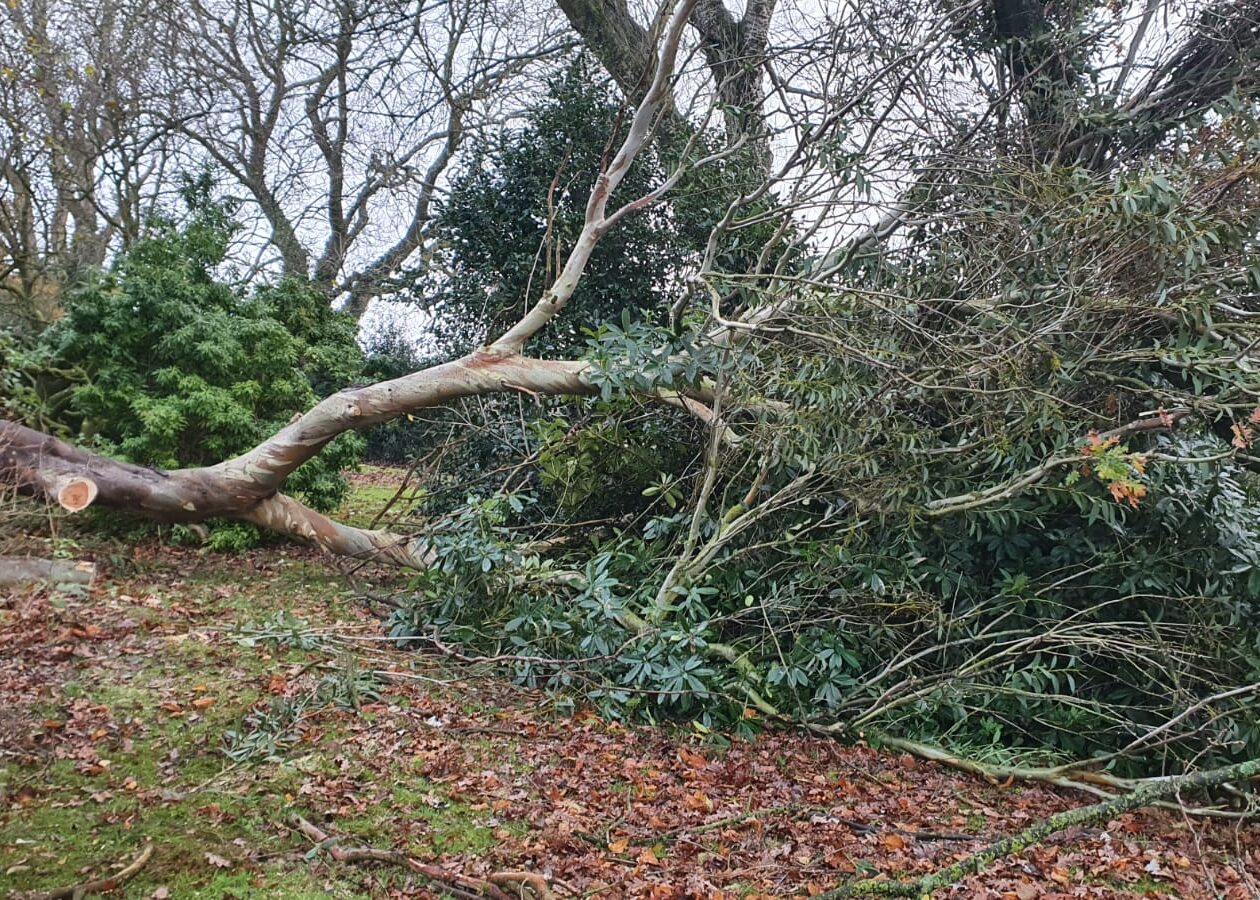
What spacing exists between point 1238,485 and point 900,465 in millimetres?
1857

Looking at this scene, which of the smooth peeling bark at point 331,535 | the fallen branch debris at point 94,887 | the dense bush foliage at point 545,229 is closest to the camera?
the fallen branch debris at point 94,887

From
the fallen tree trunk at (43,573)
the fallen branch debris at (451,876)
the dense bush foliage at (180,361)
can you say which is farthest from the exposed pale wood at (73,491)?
the fallen branch debris at (451,876)

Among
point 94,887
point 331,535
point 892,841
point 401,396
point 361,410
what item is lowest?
point 892,841

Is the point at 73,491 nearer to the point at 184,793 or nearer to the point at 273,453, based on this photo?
the point at 273,453

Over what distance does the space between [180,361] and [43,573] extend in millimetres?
2703

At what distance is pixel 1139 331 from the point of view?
4.70 m

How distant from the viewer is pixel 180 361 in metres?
7.22

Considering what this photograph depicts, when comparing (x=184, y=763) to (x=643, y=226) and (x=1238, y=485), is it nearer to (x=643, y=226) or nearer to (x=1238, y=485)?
(x=1238, y=485)

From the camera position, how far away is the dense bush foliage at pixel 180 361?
704 cm

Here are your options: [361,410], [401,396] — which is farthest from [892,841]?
[361,410]

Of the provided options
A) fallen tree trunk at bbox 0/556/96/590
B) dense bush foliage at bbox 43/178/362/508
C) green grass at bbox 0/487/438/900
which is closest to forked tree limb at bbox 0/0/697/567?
fallen tree trunk at bbox 0/556/96/590

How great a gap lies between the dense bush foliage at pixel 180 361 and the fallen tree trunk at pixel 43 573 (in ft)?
5.67

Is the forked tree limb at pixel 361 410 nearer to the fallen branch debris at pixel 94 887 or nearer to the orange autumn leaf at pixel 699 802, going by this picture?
the orange autumn leaf at pixel 699 802

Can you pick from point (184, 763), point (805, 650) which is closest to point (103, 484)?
point (184, 763)
